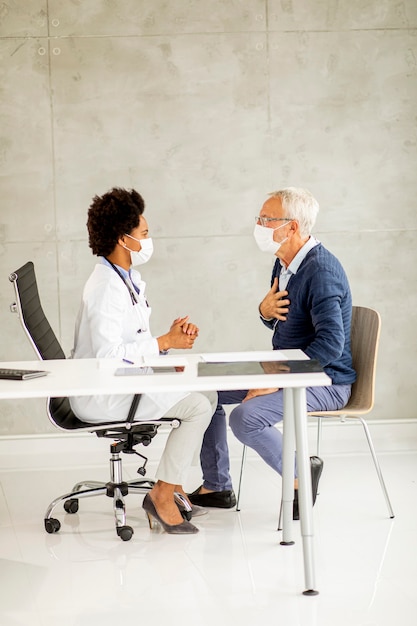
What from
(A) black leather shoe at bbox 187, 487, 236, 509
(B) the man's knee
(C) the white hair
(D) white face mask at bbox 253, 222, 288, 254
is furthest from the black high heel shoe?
(C) the white hair

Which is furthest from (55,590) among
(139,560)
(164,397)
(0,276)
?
(0,276)

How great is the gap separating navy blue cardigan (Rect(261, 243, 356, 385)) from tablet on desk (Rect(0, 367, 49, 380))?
1144 mm

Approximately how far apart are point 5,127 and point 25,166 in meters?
0.24

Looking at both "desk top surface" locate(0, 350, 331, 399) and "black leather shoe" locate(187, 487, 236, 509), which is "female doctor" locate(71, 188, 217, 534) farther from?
"desk top surface" locate(0, 350, 331, 399)

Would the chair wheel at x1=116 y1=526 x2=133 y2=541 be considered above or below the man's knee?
below

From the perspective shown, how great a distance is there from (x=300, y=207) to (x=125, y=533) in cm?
158

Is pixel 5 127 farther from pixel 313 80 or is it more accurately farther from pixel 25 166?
pixel 313 80

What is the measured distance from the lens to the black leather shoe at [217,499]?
13.2 ft

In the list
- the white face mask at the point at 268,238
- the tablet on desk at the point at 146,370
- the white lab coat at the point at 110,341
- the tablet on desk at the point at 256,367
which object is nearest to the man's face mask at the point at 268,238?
the white face mask at the point at 268,238

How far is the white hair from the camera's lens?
3.83 meters

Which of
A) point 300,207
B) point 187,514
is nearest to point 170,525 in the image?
point 187,514

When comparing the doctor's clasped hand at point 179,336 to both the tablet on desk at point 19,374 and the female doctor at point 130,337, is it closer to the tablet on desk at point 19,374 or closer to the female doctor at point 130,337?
the female doctor at point 130,337

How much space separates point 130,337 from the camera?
3.71 metres

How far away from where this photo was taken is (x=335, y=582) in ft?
10.1
